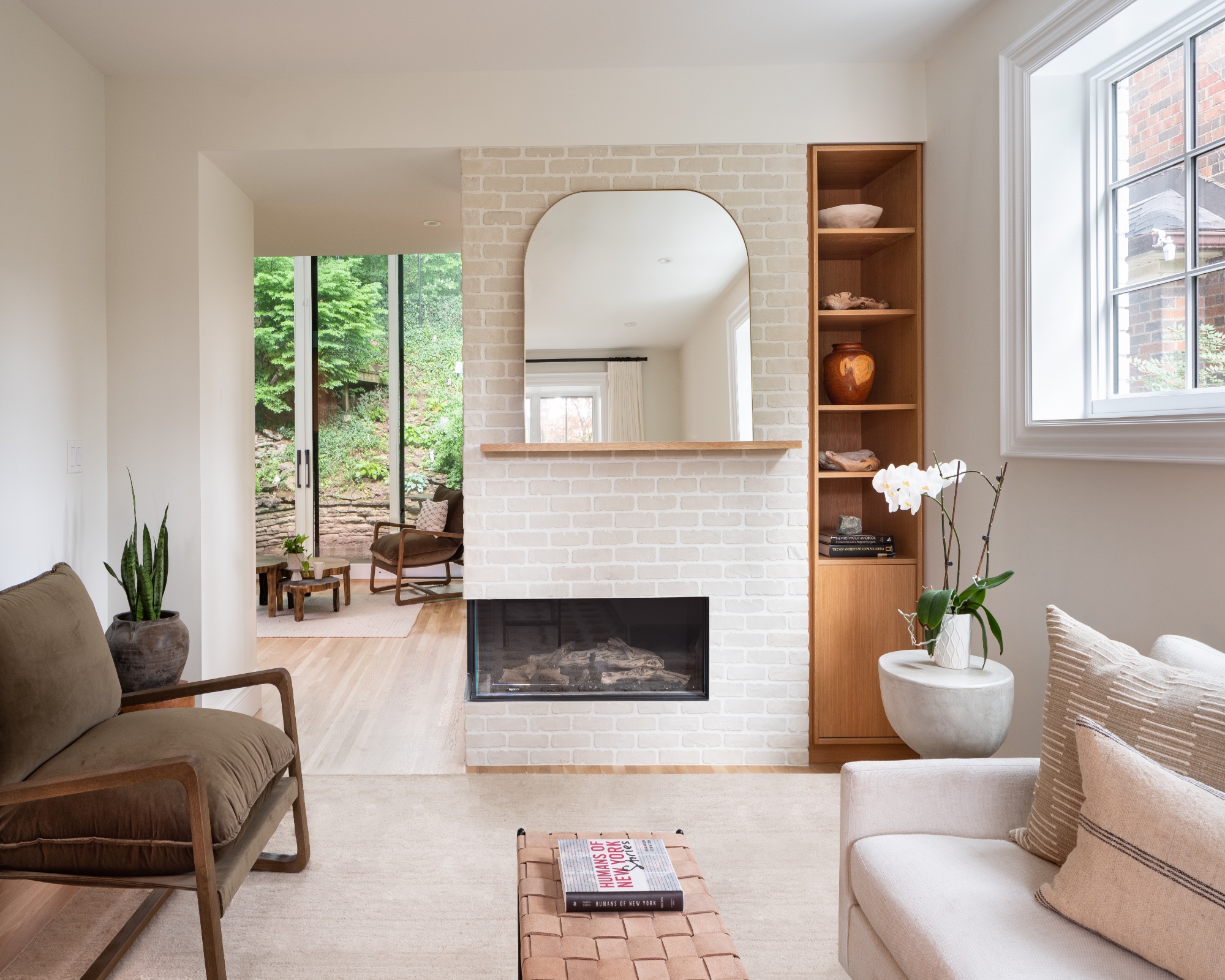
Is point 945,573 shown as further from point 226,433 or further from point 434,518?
point 434,518

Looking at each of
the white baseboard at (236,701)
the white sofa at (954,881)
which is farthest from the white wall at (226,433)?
the white sofa at (954,881)

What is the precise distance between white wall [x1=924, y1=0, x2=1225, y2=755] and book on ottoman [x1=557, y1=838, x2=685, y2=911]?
4.51ft

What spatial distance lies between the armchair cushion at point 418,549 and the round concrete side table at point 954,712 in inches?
190

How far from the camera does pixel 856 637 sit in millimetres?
3260

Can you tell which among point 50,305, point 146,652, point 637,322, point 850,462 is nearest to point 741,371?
point 637,322

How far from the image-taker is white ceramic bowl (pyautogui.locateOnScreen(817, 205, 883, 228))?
327cm

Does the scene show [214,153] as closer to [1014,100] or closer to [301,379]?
[1014,100]

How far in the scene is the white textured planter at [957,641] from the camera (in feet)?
7.37

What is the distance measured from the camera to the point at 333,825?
8.74 feet

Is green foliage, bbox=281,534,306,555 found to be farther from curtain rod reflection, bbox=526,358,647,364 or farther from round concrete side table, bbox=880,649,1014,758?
round concrete side table, bbox=880,649,1014,758

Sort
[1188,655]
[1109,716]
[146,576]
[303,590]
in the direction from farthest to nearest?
[303,590], [146,576], [1188,655], [1109,716]

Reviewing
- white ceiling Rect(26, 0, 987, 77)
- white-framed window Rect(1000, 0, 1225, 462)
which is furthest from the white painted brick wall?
white-framed window Rect(1000, 0, 1225, 462)

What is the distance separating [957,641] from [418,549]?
495cm

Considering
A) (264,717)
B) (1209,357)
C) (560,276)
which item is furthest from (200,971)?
(1209,357)
